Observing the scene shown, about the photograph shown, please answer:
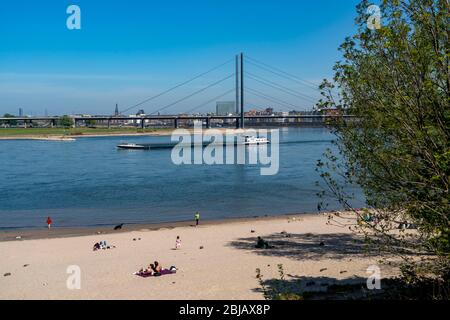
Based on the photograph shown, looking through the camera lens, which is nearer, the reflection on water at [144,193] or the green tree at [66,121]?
the reflection on water at [144,193]

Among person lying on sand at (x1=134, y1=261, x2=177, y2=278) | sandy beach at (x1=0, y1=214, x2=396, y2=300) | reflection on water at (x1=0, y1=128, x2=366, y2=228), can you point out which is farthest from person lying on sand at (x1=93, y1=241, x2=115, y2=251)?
reflection on water at (x1=0, y1=128, x2=366, y2=228)

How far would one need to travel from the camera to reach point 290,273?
917 cm

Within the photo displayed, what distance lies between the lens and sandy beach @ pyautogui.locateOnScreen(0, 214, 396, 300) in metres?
8.47

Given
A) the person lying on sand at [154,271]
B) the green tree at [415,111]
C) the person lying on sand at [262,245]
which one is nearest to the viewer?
the green tree at [415,111]

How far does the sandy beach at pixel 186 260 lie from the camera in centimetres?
847

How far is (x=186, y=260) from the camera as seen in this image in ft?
35.3

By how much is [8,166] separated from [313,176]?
2431 centimetres

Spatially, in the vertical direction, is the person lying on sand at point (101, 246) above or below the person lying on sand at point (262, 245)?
below

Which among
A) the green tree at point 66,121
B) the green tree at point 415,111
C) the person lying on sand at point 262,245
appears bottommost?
the person lying on sand at point 262,245

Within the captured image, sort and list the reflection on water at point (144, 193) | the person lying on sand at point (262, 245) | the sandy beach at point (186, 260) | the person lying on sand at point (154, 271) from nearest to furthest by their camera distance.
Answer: the sandy beach at point (186, 260) → the person lying on sand at point (154, 271) → the person lying on sand at point (262, 245) → the reflection on water at point (144, 193)

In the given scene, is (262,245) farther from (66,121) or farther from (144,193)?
(66,121)

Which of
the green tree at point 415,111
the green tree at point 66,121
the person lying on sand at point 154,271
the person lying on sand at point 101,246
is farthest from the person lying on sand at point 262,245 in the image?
the green tree at point 66,121

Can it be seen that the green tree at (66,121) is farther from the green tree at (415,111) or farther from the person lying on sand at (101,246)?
the green tree at (415,111)

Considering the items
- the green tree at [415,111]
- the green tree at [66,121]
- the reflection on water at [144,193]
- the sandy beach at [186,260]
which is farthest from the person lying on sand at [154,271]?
the green tree at [66,121]
